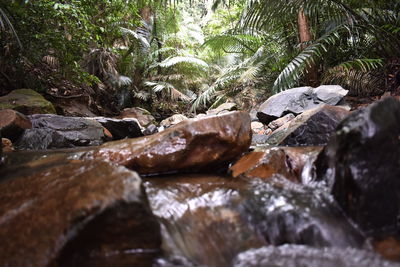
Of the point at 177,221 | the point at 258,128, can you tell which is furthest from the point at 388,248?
the point at 258,128

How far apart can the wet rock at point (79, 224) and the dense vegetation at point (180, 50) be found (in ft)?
6.76

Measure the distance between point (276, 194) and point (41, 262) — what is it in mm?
1194

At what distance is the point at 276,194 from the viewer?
5.19 ft

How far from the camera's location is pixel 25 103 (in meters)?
4.64

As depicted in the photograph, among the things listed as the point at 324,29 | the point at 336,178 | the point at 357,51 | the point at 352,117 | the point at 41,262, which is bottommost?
the point at 41,262

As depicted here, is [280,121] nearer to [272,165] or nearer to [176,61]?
[272,165]

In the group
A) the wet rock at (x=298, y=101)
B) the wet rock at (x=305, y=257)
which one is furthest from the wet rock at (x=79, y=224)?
the wet rock at (x=298, y=101)

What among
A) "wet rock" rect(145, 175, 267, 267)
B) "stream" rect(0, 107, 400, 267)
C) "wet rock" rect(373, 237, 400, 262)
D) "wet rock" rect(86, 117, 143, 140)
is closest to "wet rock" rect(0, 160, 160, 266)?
"stream" rect(0, 107, 400, 267)

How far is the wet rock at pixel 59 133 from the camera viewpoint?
11.3 feet

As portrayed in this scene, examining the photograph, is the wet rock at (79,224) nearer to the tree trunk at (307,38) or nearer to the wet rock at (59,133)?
the wet rock at (59,133)

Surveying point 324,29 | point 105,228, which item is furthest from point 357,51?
point 105,228

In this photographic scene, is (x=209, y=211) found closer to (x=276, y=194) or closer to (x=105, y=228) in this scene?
(x=276, y=194)

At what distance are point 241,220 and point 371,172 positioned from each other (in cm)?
69

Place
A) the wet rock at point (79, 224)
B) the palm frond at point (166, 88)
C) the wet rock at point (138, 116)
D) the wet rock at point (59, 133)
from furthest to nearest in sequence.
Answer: the palm frond at point (166, 88) < the wet rock at point (138, 116) < the wet rock at point (59, 133) < the wet rock at point (79, 224)
